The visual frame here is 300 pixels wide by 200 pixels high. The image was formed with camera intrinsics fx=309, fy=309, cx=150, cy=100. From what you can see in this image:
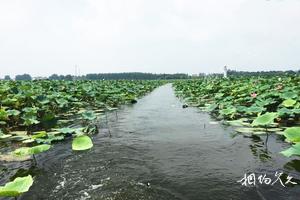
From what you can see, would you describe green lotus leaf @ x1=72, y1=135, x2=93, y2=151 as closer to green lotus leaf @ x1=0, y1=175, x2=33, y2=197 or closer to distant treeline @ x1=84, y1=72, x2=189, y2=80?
green lotus leaf @ x1=0, y1=175, x2=33, y2=197

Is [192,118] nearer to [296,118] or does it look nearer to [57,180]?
[296,118]

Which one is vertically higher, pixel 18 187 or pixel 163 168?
pixel 18 187

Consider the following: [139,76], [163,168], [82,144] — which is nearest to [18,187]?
[82,144]

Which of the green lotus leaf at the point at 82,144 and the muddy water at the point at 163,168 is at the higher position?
the green lotus leaf at the point at 82,144

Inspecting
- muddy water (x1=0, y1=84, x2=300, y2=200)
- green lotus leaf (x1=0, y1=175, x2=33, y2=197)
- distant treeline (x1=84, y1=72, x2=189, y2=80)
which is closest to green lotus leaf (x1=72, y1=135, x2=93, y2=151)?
muddy water (x1=0, y1=84, x2=300, y2=200)

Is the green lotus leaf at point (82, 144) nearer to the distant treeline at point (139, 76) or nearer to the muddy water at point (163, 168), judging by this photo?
the muddy water at point (163, 168)

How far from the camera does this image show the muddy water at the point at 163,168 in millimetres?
3178

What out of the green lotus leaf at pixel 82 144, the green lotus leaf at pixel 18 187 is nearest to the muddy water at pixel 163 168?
the green lotus leaf at pixel 82 144

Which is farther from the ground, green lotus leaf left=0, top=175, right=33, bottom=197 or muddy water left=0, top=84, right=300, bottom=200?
green lotus leaf left=0, top=175, right=33, bottom=197

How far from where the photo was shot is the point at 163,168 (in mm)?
4004

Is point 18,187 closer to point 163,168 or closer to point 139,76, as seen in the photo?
point 163,168

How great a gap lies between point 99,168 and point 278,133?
3354 millimetres

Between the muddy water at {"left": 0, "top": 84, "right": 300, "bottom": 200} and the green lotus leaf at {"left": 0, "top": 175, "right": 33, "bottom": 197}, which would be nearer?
the green lotus leaf at {"left": 0, "top": 175, "right": 33, "bottom": 197}

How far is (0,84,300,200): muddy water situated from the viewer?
3178 millimetres
